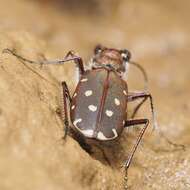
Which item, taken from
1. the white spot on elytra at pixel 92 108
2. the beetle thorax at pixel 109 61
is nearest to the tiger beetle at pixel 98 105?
the white spot on elytra at pixel 92 108

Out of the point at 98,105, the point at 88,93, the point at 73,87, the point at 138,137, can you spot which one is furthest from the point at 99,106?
the point at 73,87

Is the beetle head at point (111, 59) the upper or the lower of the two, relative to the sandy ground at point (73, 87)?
upper

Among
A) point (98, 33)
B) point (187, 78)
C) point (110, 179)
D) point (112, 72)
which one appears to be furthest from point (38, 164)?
point (98, 33)

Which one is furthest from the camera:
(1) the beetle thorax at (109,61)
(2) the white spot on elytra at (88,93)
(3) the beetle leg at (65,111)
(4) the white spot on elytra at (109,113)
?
(1) the beetle thorax at (109,61)

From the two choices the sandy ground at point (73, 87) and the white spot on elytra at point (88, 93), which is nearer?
the sandy ground at point (73, 87)

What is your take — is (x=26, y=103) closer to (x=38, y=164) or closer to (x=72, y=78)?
(x=38, y=164)

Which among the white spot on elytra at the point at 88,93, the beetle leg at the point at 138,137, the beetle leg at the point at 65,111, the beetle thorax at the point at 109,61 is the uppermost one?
the beetle thorax at the point at 109,61

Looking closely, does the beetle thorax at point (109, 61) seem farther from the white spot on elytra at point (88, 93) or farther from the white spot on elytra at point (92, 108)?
the white spot on elytra at point (92, 108)
